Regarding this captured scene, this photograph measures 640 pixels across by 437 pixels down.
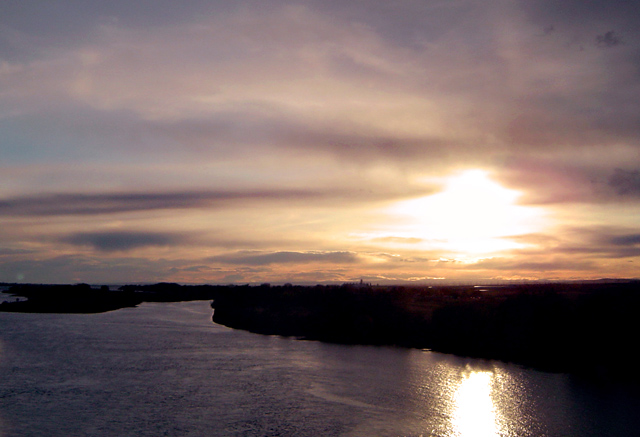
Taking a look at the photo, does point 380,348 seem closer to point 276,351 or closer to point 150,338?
point 276,351

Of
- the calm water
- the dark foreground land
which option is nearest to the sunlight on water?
the calm water

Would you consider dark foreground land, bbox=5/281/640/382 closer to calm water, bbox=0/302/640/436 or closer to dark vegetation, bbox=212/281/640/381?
dark vegetation, bbox=212/281/640/381

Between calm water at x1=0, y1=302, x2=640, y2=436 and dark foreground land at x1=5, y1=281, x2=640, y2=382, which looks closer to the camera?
calm water at x1=0, y1=302, x2=640, y2=436

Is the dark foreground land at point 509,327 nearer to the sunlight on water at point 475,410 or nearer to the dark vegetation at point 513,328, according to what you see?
the dark vegetation at point 513,328

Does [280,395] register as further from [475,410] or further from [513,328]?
[513,328]

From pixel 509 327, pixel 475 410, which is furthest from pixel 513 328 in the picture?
pixel 475 410

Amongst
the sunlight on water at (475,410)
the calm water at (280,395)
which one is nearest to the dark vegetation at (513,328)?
the calm water at (280,395)

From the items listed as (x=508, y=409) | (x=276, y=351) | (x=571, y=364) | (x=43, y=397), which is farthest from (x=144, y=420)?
(x=571, y=364)
